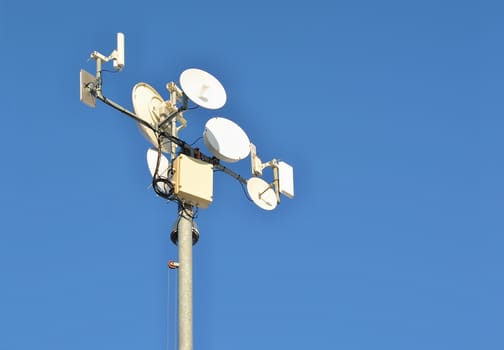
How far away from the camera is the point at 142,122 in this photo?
1436 cm

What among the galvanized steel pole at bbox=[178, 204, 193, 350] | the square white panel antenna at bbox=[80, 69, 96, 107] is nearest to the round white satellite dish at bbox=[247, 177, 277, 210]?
the galvanized steel pole at bbox=[178, 204, 193, 350]

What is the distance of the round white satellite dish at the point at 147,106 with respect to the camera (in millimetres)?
14529

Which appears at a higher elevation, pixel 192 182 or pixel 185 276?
pixel 192 182

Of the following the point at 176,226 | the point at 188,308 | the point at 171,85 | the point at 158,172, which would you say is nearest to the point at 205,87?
the point at 171,85

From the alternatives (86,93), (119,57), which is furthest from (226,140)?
(86,93)

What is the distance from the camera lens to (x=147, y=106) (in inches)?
581

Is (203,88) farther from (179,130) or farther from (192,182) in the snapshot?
(192,182)

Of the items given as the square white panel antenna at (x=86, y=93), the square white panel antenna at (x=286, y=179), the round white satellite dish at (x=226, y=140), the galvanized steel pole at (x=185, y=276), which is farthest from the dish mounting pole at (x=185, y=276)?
the square white panel antenna at (x=286, y=179)

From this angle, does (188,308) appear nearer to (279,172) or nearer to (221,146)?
(221,146)

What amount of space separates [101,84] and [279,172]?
14.4ft

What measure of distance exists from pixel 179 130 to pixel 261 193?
89.9 inches

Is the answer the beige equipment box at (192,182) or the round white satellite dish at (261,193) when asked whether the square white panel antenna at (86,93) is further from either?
the round white satellite dish at (261,193)

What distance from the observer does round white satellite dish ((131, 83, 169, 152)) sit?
47.7 ft

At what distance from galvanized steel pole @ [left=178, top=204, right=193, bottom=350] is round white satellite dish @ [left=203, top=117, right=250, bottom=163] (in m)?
1.55
